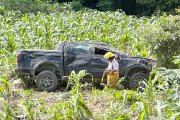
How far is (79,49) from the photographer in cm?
1073

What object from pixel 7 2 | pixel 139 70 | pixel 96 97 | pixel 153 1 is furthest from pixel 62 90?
pixel 153 1

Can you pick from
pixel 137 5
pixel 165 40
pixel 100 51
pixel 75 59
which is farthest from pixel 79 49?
pixel 137 5

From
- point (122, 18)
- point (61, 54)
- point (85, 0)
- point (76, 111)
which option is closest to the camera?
point (76, 111)

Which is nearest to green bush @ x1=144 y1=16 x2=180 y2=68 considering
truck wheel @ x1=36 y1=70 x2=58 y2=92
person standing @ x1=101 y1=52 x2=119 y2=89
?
person standing @ x1=101 y1=52 x2=119 y2=89

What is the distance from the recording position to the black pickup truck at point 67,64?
1050 cm

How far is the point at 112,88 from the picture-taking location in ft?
32.5

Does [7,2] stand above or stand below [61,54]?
above

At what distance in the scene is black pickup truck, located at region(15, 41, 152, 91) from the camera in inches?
413

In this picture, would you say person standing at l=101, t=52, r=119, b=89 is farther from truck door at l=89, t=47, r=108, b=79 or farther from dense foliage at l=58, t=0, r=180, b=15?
dense foliage at l=58, t=0, r=180, b=15

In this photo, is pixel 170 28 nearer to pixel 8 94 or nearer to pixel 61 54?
pixel 61 54

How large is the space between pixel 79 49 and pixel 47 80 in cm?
148

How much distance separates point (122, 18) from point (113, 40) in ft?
23.1

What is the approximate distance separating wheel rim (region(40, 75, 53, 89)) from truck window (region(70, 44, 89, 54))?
119 centimetres

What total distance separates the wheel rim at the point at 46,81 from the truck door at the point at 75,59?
58cm
